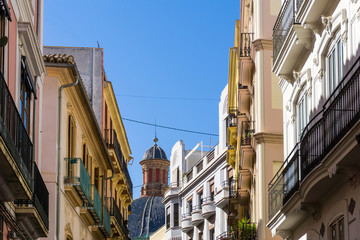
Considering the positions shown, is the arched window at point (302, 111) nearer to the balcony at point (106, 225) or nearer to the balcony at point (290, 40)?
the balcony at point (290, 40)

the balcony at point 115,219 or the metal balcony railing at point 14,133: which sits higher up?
the balcony at point 115,219

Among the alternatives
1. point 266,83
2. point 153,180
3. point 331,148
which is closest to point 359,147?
point 331,148

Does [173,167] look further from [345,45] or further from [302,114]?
[345,45]

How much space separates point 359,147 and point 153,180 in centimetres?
10530

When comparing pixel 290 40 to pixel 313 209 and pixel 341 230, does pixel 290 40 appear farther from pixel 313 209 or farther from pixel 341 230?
pixel 341 230

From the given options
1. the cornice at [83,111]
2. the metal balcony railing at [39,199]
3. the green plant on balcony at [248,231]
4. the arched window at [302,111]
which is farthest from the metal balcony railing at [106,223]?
the metal balcony railing at [39,199]

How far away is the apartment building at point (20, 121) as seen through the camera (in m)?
14.5

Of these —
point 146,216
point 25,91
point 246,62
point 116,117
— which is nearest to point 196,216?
point 116,117

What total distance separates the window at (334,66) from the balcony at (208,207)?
35.7 meters

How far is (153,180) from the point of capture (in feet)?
389

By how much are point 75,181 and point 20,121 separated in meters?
9.81

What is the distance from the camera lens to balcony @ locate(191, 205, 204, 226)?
5638 cm

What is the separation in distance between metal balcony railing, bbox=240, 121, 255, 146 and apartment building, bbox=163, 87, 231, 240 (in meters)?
9.72

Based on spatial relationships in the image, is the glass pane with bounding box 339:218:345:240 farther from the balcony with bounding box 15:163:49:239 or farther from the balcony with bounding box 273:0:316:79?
the balcony with bounding box 15:163:49:239
